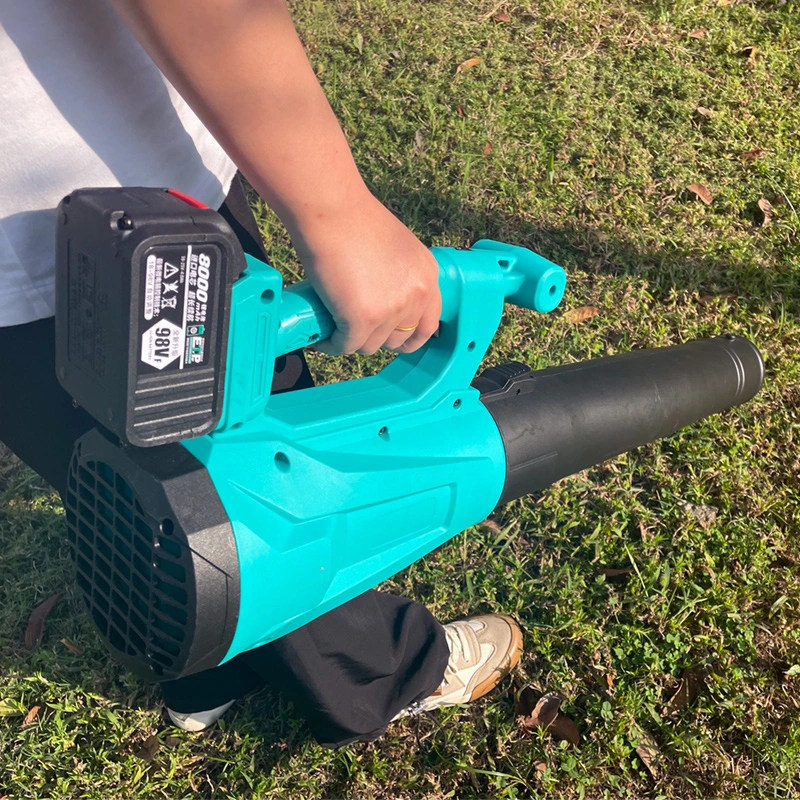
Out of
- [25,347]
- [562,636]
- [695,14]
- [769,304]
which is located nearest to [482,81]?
[695,14]

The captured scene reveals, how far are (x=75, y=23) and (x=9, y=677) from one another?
2.19m

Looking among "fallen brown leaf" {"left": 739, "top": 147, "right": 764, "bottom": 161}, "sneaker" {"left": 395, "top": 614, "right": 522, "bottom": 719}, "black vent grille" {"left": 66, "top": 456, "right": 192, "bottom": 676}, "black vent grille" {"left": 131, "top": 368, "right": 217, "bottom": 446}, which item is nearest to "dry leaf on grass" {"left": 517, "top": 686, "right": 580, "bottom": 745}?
"sneaker" {"left": 395, "top": 614, "right": 522, "bottom": 719}

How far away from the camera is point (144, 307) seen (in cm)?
94

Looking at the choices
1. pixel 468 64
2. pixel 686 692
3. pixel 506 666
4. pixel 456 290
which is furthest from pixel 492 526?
pixel 468 64

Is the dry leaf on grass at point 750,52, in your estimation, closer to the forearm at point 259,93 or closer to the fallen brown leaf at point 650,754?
the fallen brown leaf at point 650,754

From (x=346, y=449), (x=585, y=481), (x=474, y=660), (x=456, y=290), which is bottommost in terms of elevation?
(x=474, y=660)

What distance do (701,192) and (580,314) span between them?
91 centimetres

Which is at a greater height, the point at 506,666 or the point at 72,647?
the point at 506,666

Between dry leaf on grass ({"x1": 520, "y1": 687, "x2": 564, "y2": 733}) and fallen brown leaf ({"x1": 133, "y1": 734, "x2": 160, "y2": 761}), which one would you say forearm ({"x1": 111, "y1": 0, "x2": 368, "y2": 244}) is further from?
fallen brown leaf ({"x1": 133, "y1": 734, "x2": 160, "y2": 761})

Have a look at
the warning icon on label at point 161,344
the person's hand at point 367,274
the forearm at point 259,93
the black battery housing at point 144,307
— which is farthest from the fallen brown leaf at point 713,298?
the warning icon on label at point 161,344

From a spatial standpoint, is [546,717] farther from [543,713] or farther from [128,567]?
[128,567]

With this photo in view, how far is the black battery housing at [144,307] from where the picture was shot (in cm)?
93

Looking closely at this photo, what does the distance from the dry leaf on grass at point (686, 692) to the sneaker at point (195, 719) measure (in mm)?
1394

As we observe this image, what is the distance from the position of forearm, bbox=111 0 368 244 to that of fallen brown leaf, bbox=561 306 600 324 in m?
2.07
